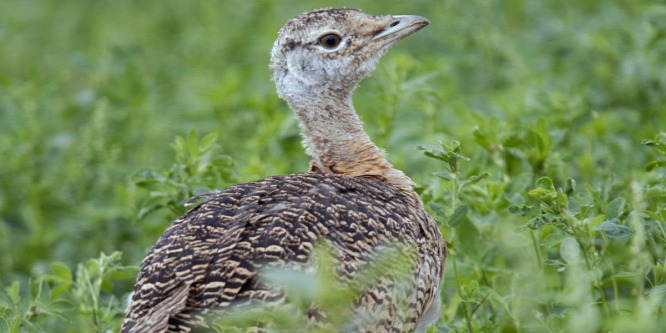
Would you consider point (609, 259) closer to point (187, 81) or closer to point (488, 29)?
point (488, 29)

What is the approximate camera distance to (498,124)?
580 centimetres

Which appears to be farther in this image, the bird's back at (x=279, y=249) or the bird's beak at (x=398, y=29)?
the bird's beak at (x=398, y=29)

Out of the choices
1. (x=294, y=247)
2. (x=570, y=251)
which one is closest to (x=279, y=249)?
(x=294, y=247)

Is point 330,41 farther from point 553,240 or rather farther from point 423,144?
point 553,240

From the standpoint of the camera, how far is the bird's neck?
5.32 metres

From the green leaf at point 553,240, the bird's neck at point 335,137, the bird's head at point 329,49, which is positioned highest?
the bird's head at point 329,49

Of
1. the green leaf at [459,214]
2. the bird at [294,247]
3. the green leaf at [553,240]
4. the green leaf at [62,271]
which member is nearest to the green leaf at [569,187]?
the green leaf at [553,240]

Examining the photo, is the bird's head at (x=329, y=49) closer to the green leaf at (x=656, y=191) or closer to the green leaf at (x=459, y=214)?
the green leaf at (x=459, y=214)

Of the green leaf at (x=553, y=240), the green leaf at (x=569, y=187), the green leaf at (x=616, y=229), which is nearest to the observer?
the green leaf at (x=616, y=229)

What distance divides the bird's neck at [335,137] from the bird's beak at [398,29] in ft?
1.19

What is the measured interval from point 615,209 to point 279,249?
4.79ft

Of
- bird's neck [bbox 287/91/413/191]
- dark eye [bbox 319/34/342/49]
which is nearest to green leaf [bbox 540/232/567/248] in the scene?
bird's neck [bbox 287/91/413/191]

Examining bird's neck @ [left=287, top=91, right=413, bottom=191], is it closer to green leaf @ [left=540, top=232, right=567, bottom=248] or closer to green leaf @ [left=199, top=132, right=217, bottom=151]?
green leaf @ [left=199, top=132, right=217, bottom=151]

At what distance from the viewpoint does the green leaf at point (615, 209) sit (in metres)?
4.49
